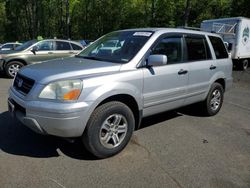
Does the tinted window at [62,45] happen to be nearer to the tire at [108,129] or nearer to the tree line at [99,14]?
the tire at [108,129]

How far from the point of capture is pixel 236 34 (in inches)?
579

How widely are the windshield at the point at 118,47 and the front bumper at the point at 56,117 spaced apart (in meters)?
1.17

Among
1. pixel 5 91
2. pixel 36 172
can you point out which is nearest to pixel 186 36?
pixel 36 172

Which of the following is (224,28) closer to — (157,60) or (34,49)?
(34,49)

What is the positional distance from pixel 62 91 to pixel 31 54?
7974 millimetres

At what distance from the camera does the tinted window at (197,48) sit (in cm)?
533

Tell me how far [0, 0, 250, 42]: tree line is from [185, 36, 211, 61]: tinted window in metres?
28.2

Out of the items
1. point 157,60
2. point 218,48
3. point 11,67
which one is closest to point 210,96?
point 218,48

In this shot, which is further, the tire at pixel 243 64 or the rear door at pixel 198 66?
the tire at pixel 243 64

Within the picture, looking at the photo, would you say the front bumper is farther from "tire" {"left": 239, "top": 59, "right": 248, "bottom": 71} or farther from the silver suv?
"tire" {"left": 239, "top": 59, "right": 248, "bottom": 71}

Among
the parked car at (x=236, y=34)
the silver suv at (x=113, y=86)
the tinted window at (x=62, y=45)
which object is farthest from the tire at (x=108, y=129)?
the parked car at (x=236, y=34)

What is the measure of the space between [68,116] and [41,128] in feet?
1.34

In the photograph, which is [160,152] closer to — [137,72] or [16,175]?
[137,72]

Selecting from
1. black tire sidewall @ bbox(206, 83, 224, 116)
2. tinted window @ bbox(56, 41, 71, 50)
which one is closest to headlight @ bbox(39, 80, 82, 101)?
black tire sidewall @ bbox(206, 83, 224, 116)
